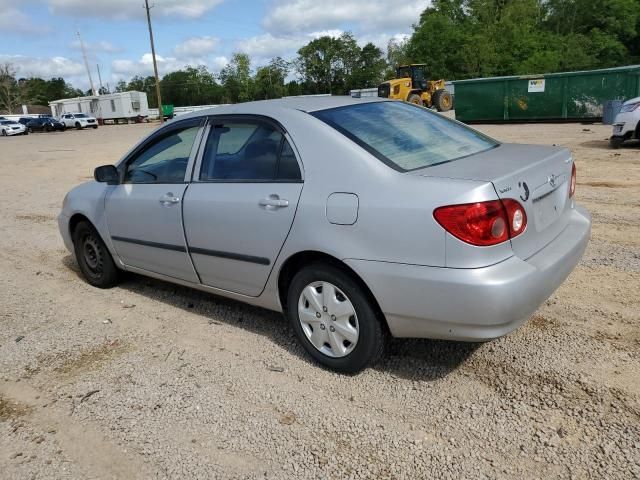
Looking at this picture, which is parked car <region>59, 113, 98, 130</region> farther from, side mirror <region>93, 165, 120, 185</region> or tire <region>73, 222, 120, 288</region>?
side mirror <region>93, 165, 120, 185</region>

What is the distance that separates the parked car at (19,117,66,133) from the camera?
47.2 m

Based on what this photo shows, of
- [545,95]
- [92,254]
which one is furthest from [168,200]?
[545,95]

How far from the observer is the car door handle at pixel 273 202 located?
10.2ft

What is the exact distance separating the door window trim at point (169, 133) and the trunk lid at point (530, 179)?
5.82 feet

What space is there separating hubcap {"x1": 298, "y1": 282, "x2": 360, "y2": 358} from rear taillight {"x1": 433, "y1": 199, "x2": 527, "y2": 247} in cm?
75

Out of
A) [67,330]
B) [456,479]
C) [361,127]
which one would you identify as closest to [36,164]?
[67,330]

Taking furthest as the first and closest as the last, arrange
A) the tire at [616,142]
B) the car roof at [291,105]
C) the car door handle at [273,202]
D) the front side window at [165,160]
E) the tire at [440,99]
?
the tire at [440,99]
the tire at [616,142]
the front side window at [165,160]
the car roof at [291,105]
the car door handle at [273,202]

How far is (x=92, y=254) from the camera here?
4.94 m

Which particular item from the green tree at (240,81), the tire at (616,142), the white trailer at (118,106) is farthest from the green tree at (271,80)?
Answer: the tire at (616,142)

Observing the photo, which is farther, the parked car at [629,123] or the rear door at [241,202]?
the parked car at [629,123]

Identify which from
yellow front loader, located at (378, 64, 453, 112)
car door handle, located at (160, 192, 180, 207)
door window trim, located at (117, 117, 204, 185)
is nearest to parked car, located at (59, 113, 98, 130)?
yellow front loader, located at (378, 64, 453, 112)

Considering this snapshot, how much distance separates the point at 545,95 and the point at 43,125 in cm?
4396

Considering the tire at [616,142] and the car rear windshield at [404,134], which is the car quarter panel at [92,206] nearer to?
the car rear windshield at [404,134]

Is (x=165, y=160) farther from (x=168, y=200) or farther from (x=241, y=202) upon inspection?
(x=241, y=202)
